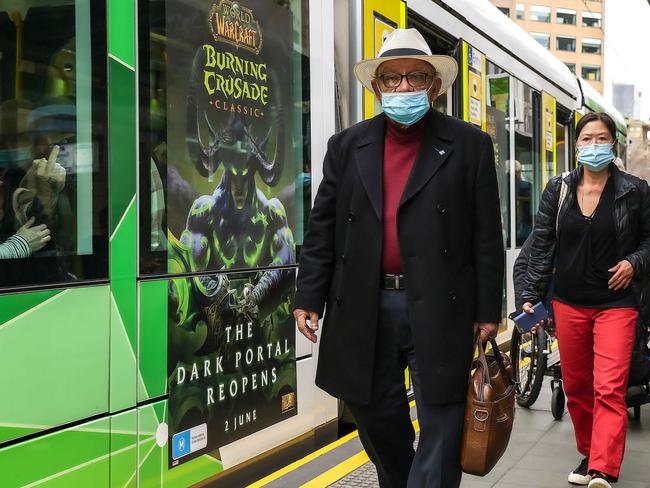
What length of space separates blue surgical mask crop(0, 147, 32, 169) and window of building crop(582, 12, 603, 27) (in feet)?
325

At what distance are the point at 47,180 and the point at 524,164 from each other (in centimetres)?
681

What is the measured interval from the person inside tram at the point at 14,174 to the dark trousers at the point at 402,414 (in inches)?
45.6

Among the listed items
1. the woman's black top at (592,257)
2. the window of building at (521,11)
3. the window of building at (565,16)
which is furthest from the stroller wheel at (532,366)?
the window of building at (565,16)

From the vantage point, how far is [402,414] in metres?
3.19

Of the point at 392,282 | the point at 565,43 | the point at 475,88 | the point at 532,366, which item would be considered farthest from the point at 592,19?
the point at 392,282

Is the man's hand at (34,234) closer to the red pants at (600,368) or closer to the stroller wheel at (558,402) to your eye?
the red pants at (600,368)

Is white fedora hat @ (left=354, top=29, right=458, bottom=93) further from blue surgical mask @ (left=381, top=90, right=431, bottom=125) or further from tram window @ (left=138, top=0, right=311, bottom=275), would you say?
tram window @ (left=138, top=0, right=311, bottom=275)

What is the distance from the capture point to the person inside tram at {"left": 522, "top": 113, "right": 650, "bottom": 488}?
4320mm

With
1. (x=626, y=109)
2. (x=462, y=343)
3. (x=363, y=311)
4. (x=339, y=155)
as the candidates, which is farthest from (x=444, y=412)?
(x=626, y=109)

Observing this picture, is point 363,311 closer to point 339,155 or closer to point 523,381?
point 339,155

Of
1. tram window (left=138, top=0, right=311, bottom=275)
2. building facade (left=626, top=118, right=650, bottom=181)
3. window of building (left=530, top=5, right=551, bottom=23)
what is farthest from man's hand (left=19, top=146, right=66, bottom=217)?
window of building (left=530, top=5, right=551, bottom=23)

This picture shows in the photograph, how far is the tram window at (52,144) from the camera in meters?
2.81

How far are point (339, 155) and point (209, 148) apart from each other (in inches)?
29.4

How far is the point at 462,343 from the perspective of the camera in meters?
3.11
